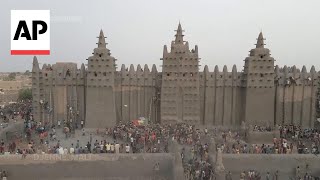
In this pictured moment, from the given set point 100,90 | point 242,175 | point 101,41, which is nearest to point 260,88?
point 242,175

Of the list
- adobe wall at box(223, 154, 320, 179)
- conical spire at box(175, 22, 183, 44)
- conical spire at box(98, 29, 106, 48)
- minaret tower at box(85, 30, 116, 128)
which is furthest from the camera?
conical spire at box(175, 22, 183, 44)

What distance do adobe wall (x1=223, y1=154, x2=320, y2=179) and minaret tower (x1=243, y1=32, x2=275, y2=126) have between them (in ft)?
26.3

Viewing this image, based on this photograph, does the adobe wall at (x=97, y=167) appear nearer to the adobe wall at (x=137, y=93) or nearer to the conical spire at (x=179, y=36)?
the adobe wall at (x=137, y=93)

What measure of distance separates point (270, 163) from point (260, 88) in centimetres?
923

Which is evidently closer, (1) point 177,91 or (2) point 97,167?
(2) point 97,167

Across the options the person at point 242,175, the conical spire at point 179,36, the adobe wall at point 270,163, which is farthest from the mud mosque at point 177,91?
the person at point 242,175

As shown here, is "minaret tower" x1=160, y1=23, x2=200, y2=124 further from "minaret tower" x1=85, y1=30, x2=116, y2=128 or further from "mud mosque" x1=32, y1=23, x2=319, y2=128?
"minaret tower" x1=85, y1=30, x2=116, y2=128

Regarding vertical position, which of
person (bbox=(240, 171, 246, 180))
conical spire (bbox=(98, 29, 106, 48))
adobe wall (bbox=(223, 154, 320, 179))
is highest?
conical spire (bbox=(98, 29, 106, 48))

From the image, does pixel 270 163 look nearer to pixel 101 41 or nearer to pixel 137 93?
pixel 137 93

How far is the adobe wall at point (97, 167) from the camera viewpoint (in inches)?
950

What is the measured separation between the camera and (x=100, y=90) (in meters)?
32.7

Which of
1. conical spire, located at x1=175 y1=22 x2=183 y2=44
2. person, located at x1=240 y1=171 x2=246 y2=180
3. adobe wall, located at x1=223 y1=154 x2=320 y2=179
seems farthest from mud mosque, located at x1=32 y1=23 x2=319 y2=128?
person, located at x1=240 y1=171 x2=246 y2=180

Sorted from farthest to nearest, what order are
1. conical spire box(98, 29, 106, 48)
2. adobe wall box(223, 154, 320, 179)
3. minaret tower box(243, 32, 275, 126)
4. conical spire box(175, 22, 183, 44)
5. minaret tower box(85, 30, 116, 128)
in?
conical spire box(175, 22, 183, 44) < conical spire box(98, 29, 106, 48) < minaret tower box(243, 32, 275, 126) < minaret tower box(85, 30, 116, 128) < adobe wall box(223, 154, 320, 179)

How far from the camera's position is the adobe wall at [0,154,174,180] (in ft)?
79.2
